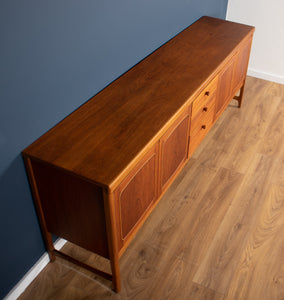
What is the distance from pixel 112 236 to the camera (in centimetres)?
162

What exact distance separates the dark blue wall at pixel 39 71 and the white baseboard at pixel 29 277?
0.09 ft

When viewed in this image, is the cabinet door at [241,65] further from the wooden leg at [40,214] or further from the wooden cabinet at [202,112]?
the wooden leg at [40,214]

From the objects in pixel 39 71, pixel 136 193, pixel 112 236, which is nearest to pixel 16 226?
pixel 112 236

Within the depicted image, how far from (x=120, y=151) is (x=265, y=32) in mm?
2294

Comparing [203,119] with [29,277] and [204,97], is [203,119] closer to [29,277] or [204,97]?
[204,97]

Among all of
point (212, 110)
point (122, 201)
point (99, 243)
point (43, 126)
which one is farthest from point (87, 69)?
point (212, 110)

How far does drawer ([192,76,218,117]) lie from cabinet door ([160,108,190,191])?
3.5 inches

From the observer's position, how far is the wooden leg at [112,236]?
1.50 metres

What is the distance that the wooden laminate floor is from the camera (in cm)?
188

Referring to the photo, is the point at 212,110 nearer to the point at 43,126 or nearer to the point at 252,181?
the point at 252,181

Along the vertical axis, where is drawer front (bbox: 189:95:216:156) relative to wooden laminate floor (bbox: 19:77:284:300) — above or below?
above

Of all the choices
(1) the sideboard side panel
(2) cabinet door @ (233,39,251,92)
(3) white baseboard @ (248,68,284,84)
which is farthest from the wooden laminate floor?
(3) white baseboard @ (248,68,284,84)

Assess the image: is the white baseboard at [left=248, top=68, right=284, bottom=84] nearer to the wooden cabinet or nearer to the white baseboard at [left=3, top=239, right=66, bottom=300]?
the wooden cabinet

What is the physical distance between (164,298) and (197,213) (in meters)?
0.57
